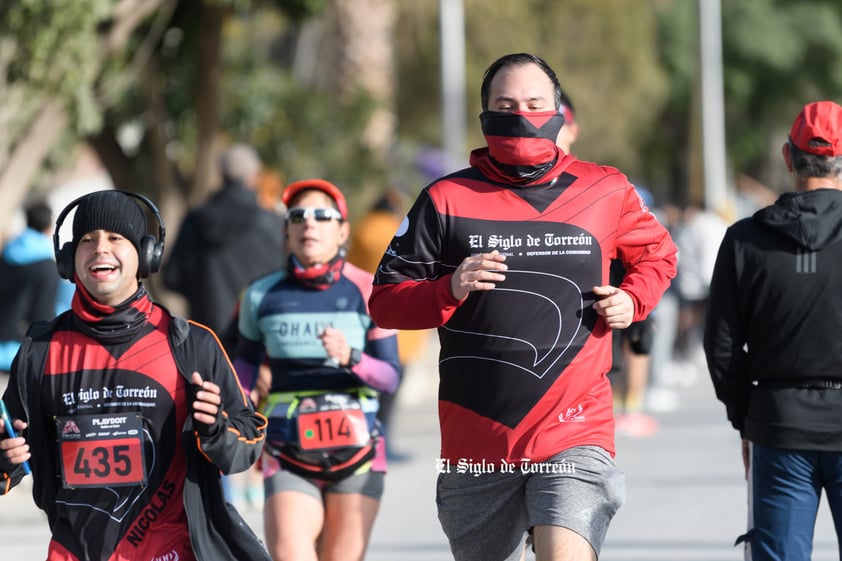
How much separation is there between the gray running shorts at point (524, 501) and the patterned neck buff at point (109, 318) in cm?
109

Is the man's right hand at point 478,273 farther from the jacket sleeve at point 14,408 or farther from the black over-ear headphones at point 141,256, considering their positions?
the jacket sleeve at point 14,408

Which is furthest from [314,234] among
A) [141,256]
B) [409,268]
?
[141,256]

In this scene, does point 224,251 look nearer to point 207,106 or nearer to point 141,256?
point 141,256

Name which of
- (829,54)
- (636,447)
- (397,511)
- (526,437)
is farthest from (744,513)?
(829,54)

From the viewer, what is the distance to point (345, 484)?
20.9 ft

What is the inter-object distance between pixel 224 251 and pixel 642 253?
5588 millimetres

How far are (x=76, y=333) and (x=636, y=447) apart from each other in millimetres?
8642

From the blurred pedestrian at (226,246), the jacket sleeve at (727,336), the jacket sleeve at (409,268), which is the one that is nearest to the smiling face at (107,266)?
the jacket sleeve at (409,268)

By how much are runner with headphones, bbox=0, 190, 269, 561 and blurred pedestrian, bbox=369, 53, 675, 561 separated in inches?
25.5

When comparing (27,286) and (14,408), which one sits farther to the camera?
(27,286)

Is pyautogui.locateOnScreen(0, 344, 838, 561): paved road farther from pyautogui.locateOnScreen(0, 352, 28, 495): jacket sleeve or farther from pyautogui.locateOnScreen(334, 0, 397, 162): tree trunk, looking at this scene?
pyautogui.locateOnScreen(334, 0, 397, 162): tree trunk

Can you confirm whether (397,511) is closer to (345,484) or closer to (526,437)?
(345,484)

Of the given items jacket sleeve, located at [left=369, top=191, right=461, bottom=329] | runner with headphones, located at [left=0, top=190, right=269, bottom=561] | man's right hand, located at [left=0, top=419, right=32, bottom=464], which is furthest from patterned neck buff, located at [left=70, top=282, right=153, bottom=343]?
jacket sleeve, located at [left=369, top=191, right=461, bottom=329]

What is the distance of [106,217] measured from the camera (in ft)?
15.4
